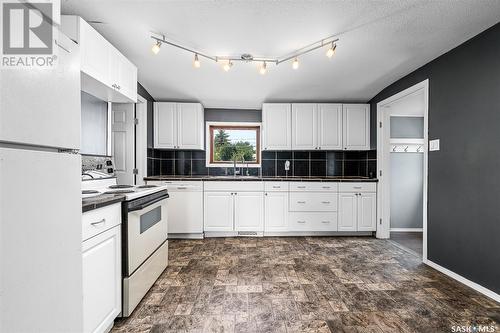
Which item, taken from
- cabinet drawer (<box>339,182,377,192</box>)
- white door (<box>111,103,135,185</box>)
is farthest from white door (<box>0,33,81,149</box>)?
cabinet drawer (<box>339,182,377,192</box>)

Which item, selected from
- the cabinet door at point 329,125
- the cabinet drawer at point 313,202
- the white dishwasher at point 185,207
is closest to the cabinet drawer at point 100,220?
the white dishwasher at point 185,207

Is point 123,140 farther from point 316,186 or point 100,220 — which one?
point 316,186

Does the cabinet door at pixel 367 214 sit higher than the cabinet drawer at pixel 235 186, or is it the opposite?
the cabinet drawer at pixel 235 186

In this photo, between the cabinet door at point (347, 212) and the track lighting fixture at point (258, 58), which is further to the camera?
the cabinet door at point (347, 212)

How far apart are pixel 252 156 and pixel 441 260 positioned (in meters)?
2.97

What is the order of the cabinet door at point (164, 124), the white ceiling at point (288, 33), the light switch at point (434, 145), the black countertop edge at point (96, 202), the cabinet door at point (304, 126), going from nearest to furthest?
the black countertop edge at point (96, 202) < the white ceiling at point (288, 33) < the light switch at point (434, 145) < the cabinet door at point (164, 124) < the cabinet door at point (304, 126)


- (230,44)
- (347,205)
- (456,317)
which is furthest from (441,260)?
(230,44)

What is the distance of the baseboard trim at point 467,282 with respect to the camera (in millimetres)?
2049

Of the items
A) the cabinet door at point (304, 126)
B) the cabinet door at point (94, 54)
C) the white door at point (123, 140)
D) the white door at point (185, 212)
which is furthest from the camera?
the cabinet door at point (304, 126)

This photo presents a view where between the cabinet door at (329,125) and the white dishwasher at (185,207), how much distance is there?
2115mm

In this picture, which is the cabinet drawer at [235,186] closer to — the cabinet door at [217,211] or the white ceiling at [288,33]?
the cabinet door at [217,211]

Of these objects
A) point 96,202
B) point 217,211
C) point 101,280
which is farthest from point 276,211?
point 96,202

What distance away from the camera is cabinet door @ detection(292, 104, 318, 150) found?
4.09 metres

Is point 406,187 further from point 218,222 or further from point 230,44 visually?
point 230,44
